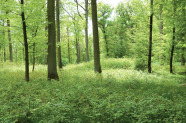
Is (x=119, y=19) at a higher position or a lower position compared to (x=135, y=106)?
higher

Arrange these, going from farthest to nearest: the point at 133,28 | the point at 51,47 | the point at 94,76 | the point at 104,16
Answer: the point at 104,16 < the point at 133,28 < the point at 94,76 < the point at 51,47

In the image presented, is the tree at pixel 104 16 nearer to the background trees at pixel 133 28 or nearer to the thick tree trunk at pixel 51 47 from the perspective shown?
the background trees at pixel 133 28

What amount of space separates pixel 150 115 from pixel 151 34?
A: 39.5ft

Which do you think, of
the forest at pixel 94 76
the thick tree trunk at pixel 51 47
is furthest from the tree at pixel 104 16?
the thick tree trunk at pixel 51 47

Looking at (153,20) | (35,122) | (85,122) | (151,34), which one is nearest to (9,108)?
(35,122)

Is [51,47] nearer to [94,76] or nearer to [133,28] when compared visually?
[94,76]

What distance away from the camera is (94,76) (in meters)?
9.91

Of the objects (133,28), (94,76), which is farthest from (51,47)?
(133,28)

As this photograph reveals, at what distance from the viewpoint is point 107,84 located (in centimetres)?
783

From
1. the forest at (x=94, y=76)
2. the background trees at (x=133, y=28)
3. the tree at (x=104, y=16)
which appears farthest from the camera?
the tree at (x=104, y=16)

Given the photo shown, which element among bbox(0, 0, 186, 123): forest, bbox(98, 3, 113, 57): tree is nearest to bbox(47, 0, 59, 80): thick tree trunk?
bbox(0, 0, 186, 123): forest

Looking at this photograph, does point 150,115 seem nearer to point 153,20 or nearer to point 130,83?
point 130,83

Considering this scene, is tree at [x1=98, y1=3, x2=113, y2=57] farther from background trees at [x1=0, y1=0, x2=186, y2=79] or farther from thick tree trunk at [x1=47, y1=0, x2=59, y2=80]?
thick tree trunk at [x1=47, y1=0, x2=59, y2=80]

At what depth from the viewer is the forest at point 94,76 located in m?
4.12
